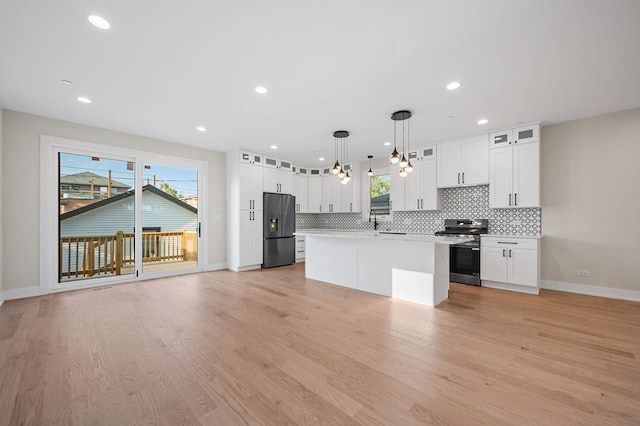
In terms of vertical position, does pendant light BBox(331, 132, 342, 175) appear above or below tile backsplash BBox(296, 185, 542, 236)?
above

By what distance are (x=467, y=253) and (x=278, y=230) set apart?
4.21m

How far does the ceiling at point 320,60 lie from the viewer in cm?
205

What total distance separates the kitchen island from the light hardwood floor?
0.27 meters

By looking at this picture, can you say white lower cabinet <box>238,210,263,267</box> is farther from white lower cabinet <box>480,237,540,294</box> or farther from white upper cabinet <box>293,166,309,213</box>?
white lower cabinet <box>480,237,540,294</box>

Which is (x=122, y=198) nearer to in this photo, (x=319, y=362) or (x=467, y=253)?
(x=319, y=362)

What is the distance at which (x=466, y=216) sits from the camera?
5.28m

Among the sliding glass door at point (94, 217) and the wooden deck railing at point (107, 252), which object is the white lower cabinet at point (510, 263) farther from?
the sliding glass door at point (94, 217)

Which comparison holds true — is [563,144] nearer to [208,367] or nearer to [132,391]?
[208,367]

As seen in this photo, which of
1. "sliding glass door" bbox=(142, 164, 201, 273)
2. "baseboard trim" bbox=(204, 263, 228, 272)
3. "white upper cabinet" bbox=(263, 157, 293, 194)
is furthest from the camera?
"white upper cabinet" bbox=(263, 157, 293, 194)

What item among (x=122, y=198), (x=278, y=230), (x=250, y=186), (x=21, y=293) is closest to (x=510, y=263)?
(x=278, y=230)

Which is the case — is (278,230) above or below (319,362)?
above

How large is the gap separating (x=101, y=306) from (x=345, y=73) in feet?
14.4

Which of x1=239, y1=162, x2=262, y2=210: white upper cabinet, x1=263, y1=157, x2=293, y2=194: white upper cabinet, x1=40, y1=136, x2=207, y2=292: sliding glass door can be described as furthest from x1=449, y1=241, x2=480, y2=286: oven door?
x1=40, y1=136, x2=207, y2=292: sliding glass door

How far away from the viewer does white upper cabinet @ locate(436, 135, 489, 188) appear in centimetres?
480
